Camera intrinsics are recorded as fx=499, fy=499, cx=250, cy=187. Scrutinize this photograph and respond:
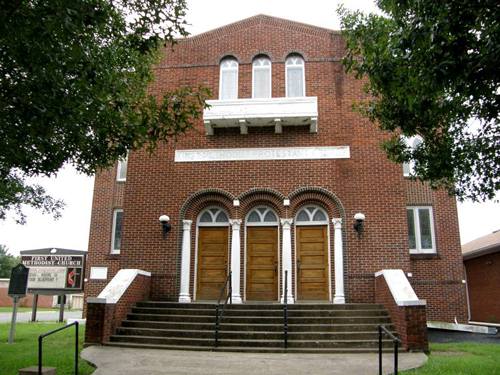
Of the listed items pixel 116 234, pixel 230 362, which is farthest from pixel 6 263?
pixel 230 362

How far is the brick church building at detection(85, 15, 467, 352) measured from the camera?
13820 mm

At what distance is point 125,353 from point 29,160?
4.44 metres

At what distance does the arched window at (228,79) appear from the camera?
51.4ft

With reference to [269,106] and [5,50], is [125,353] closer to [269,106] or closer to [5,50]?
[5,50]

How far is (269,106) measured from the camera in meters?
14.3

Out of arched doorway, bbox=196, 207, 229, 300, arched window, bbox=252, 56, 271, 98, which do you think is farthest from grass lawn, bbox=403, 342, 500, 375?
arched window, bbox=252, 56, 271, 98

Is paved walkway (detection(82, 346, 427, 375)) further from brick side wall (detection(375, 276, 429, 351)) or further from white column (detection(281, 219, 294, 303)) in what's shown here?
white column (detection(281, 219, 294, 303))

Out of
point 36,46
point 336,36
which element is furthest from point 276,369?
point 336,36

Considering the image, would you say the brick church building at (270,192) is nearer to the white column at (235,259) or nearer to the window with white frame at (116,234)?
the white column at (235,259)

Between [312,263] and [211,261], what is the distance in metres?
2.90

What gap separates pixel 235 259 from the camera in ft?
46.2

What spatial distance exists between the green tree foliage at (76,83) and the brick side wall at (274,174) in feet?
17.1

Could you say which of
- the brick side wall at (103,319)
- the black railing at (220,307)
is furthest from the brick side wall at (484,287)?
the brick side wall at (103,319)

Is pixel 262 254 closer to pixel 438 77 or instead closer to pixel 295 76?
pixel 295 76
